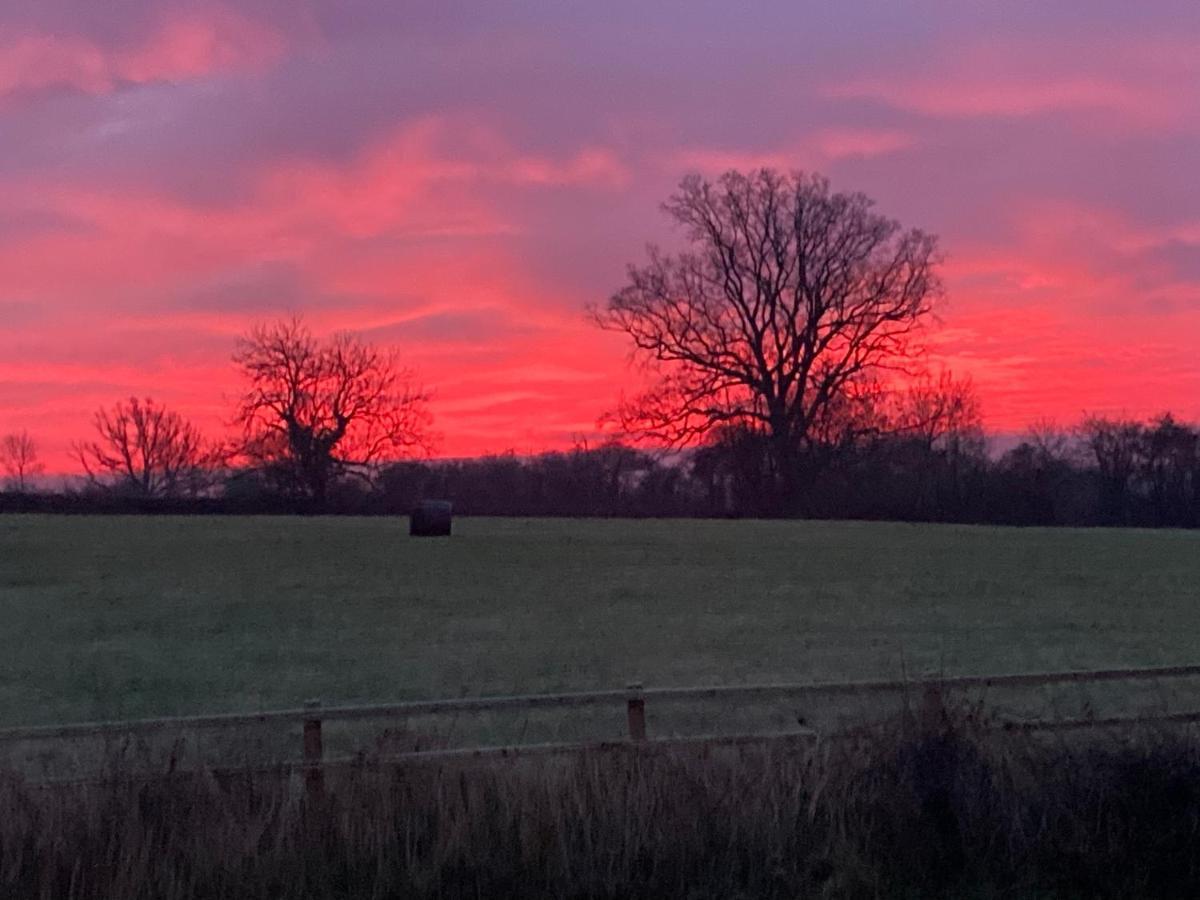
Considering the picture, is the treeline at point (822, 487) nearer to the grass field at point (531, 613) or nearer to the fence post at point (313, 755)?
the grass field at point (531, 613)

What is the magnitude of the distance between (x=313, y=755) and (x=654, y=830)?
2.48 meters

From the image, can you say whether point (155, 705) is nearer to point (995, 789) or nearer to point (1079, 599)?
point (995, 789)

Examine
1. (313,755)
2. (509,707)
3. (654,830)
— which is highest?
(509,707)

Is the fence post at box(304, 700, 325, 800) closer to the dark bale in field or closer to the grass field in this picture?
the grass field

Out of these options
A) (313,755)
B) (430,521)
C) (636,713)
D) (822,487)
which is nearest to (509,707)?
(636,713)

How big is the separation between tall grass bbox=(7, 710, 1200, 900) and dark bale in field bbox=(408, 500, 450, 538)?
3684 cm

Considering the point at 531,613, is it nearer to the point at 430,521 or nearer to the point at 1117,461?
the point at 430,521

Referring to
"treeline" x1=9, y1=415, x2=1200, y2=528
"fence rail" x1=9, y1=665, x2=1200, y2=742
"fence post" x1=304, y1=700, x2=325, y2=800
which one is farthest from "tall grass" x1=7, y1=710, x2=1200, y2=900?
"treeline" x1=9, y1=415, x2=1200, y2=528

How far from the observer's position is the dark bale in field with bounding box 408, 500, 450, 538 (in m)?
45.2

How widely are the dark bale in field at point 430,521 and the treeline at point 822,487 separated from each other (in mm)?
15682

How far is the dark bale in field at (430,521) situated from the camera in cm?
4519

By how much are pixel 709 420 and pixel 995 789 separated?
2220 inches

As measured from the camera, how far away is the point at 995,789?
26.5 feet

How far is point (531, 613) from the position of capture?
81.3ft
